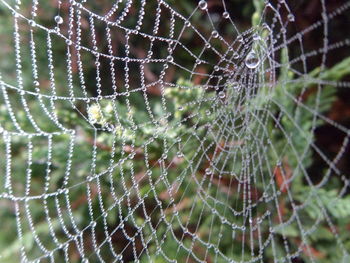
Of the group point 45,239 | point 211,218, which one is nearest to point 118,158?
point 211,218

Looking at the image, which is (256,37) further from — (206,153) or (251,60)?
(206,153)

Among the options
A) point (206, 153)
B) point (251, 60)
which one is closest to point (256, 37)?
point (251, 60)

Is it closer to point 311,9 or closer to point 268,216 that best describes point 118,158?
point 268,216

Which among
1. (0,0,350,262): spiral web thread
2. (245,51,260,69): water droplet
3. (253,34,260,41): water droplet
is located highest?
(253,34,260,41): water droplet

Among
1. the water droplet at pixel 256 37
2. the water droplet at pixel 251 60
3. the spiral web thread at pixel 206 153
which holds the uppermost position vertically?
the water droplet at pixel 256 37

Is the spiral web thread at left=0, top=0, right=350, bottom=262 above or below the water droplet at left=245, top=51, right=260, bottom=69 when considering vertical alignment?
Answer: below

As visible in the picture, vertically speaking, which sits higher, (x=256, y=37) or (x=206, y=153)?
(x=256, y=37)

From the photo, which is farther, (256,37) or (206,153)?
(206,153)

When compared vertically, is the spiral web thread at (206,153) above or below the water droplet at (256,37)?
below

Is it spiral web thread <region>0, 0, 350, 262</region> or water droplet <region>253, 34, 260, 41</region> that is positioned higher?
water droplet <region>253, 34, 260, 41</region>
